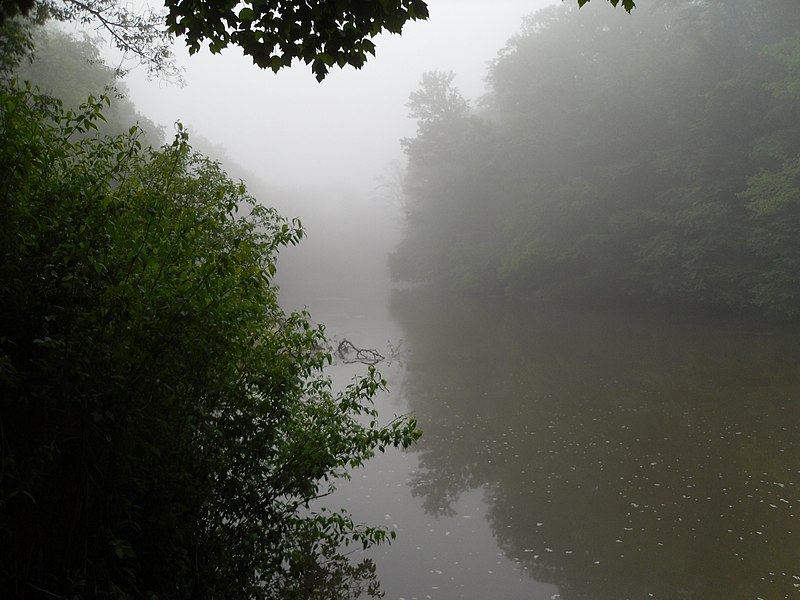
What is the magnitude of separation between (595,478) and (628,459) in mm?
922

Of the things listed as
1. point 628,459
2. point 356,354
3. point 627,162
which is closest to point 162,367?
point 628,459

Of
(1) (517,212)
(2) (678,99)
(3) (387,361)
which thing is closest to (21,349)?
(3) (387,361)

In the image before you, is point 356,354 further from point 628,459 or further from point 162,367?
point 162,367

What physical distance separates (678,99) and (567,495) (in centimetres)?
2021

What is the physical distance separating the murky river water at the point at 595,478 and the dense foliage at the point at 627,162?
19.2 feet

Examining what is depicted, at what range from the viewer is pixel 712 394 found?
37.2ft

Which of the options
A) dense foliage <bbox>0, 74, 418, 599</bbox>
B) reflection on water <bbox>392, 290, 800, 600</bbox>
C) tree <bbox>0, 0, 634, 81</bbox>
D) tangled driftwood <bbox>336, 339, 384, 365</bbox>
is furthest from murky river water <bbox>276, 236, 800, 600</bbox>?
tree <bbox>0, 0, 634, 81</bbox>

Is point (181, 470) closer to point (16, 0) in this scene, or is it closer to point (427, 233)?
point (16, 0)

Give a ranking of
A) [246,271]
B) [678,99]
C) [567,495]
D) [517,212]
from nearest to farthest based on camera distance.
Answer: [246,271]
[567,495]
[678,99]
[517,212]

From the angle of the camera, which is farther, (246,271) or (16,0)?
(246,271)

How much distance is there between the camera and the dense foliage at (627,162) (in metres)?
19.4

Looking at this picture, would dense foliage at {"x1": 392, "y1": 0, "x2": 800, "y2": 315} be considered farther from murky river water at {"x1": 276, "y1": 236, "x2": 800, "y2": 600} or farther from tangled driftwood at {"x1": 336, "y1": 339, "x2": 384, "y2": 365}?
tangled driftwood at {"x1": 336, "y1": 339, "x2": 384, "y2": 365}

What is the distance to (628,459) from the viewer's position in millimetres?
8344

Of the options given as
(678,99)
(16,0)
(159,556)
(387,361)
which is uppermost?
(678,99)
